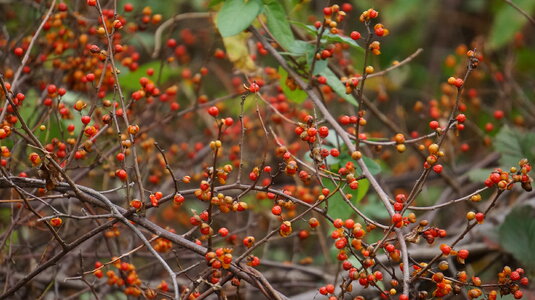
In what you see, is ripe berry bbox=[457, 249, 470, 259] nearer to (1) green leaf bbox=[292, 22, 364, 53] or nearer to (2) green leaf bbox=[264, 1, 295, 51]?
(1) green leaf bbox=[292, 22, 364, 53]

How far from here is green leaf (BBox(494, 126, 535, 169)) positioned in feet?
8.56

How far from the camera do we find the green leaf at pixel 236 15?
6.84ft

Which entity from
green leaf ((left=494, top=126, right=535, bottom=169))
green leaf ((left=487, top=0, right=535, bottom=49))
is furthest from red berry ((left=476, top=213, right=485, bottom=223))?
green leaf ((left=487, top=0, right=535, bottom=49))

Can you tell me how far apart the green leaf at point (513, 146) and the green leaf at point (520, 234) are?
206 mm

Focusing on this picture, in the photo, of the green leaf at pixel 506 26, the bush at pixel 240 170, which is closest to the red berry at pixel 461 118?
the bush at pixel 240 170

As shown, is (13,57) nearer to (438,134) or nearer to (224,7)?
(224,7)

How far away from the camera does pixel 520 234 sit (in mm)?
2527

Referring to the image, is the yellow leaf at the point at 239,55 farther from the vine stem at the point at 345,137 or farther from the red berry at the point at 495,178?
the red berry at the point at 495,178

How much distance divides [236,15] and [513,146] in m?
1.35

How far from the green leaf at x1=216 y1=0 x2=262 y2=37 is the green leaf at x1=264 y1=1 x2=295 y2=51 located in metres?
0.07

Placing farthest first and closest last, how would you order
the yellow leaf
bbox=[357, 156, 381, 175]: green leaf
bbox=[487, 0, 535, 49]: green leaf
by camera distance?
bbox=[487, 0, 535, 49]: green leaf → the yellow leaf → bbox=[357, 156, 381, 175]: green leaf

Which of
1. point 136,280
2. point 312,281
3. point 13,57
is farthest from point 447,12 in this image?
point 136,280

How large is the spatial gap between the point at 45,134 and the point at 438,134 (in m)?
1.30

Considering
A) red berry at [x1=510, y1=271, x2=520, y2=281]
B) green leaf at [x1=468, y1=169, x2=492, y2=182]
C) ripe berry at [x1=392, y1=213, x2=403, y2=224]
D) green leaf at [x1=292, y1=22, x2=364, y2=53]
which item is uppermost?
green leaf at [x1=292, y1=22, x2=364, y2=53]
